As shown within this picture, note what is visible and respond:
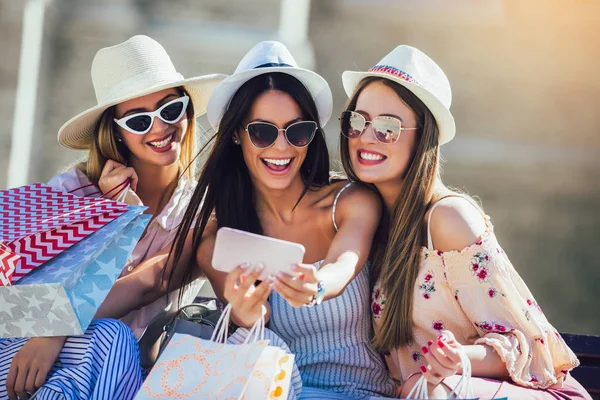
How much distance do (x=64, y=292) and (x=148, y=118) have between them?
1.04 m

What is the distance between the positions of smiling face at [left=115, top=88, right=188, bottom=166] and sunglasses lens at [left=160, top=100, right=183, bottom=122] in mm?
22

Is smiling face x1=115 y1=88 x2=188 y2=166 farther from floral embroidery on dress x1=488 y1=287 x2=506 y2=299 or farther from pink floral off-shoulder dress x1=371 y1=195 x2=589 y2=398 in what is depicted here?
floral embroidery on dress x1=488 y1=287 x2=506 y2=299

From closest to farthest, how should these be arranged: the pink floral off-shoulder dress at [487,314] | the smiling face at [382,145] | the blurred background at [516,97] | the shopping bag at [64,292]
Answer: the shopping bag at [64,292]
the pink floral off-shoulder dress at [487,314]
the smiling face at [382,145]
the blurred background at [516,97]

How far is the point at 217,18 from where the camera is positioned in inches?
187

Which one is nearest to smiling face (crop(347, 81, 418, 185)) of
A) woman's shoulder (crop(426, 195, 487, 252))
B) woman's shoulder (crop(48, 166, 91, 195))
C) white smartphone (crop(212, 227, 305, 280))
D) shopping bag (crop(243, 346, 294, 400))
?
woman's shoulder (crop(426, 195, 487, 252))

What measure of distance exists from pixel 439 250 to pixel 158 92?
1456 millimetres

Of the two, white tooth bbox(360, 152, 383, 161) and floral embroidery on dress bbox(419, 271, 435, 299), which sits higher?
white tooth bbox(360, 152, 383, 161)

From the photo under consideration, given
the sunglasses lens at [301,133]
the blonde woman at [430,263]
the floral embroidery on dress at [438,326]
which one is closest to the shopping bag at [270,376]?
the blonde woman at [430,263]

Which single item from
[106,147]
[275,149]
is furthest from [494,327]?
[106,147]

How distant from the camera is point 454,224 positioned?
2.79 metres

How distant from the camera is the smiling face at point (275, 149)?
116 inches

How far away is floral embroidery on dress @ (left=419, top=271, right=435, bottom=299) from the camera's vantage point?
2811mm

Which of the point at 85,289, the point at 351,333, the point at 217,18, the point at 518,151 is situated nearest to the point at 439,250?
the point at 351,333

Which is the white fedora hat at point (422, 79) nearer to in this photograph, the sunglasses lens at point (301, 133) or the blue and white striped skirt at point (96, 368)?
the sunglasses lens at point (301, 133)
